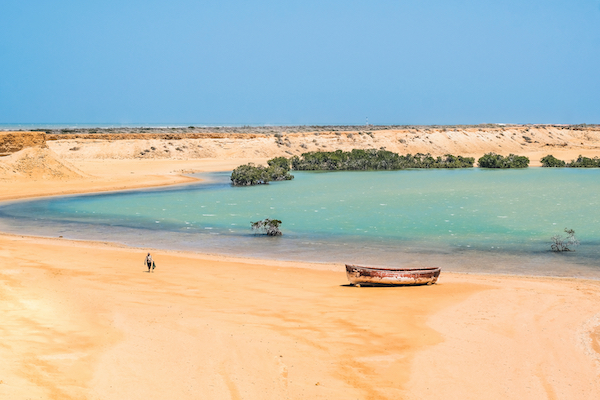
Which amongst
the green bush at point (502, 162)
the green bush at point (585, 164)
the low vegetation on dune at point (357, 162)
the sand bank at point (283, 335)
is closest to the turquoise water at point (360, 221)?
the sand bank at point (283, 335)

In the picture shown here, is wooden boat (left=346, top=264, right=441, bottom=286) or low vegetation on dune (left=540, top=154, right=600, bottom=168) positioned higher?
low vegetation on dune (left=540, top=154, right=600, bottom=168)

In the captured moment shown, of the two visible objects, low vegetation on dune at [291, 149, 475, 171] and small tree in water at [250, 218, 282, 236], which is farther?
low vegetation on dune at [291, 149, 475, 171]

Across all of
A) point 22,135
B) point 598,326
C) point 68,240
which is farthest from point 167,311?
point 22,135

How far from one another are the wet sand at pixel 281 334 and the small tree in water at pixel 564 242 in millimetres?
4577

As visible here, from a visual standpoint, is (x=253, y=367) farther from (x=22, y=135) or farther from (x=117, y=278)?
(x=22, y=135)

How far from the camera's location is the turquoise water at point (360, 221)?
1973 centimetres

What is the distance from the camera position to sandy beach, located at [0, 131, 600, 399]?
8.70 m

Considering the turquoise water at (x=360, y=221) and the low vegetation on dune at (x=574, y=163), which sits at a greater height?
the low vegetation on dune at (x=574, y=163)

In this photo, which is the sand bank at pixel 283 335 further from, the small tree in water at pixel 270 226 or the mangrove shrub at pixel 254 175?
the mangrove shrub at pixel 254 175

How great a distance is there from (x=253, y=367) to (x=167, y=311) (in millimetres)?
3608

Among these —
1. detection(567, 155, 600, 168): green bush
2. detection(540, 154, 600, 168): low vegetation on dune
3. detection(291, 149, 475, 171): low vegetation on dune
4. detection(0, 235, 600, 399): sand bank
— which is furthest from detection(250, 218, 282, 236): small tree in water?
detection(567, 155, 600, 168): green bush

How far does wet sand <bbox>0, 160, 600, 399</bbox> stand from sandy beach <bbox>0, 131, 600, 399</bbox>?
0.11 feet

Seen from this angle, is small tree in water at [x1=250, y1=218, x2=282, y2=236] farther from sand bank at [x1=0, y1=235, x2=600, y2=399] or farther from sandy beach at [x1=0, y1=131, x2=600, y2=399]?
sand bank at [x1=0, y1=235, x2=600, y2=399]

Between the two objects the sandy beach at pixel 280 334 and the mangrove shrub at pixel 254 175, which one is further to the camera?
the mangrove shrub at pixel 254 175
